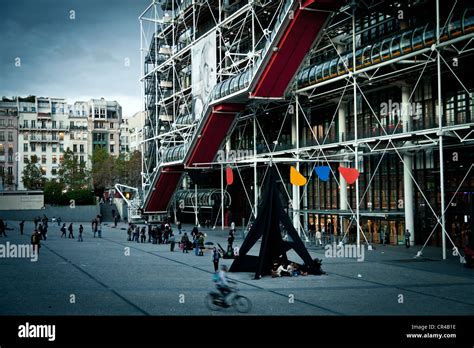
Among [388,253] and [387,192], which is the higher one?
[387,192]

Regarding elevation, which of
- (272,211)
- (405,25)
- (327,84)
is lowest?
(272,211)

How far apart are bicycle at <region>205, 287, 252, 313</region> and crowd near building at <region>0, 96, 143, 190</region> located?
79.1 metres

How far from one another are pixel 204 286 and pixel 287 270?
376cm

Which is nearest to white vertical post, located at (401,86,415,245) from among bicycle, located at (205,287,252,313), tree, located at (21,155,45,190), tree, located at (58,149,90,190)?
bicycle, located at (205,287,252,313)

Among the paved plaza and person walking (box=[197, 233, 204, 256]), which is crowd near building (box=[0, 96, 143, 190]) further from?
the paved plaza

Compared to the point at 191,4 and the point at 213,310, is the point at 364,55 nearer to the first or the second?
the point at 213,310

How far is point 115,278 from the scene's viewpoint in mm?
20594

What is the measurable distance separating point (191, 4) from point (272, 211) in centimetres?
3457

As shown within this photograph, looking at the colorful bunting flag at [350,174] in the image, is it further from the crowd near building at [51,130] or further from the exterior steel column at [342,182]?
the crowd near building at [51,130]

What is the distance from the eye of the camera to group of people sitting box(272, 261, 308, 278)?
21109mm

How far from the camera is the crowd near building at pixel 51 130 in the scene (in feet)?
315

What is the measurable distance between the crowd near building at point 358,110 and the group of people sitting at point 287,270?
6.97m

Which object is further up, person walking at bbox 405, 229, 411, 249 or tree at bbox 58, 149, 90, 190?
tree at bbox 58, 149, 90, 190
